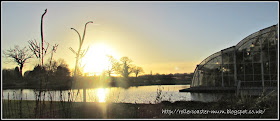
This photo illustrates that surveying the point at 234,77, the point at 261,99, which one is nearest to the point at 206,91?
the point at 234,77

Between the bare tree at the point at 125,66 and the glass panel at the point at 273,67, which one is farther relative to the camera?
the bare tree at the point at 125,66

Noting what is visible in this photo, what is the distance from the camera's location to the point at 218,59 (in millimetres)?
19625

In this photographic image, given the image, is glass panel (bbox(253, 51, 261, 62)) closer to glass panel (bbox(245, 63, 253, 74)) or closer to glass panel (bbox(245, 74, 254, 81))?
glass panel (bbox(245, 63, 253, 74))

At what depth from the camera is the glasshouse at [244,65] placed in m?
17.3

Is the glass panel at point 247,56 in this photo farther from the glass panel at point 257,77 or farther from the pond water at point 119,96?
the pond water at point 119,96

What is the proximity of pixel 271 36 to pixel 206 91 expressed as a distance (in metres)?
6.80

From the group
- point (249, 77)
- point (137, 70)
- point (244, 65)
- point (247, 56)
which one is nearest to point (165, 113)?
point (249, 77)

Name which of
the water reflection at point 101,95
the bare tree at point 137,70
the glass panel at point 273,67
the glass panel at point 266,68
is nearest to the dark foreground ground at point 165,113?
the water reflection at point 101,95

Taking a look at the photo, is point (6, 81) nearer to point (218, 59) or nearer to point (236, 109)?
point (218, 59)

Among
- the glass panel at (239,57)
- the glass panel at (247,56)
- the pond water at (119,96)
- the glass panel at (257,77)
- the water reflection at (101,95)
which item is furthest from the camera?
the glass panel at (239,57)

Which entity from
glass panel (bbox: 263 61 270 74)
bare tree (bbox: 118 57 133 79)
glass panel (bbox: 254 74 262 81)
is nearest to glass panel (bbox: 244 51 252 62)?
glass panel (bbox: 263 61 270 74)

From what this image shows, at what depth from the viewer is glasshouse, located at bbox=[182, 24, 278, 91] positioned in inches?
683

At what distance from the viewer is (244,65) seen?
60.6 feet

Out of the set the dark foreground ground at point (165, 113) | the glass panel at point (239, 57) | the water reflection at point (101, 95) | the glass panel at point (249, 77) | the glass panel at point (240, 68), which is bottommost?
the water reflection at point (101, 95)
